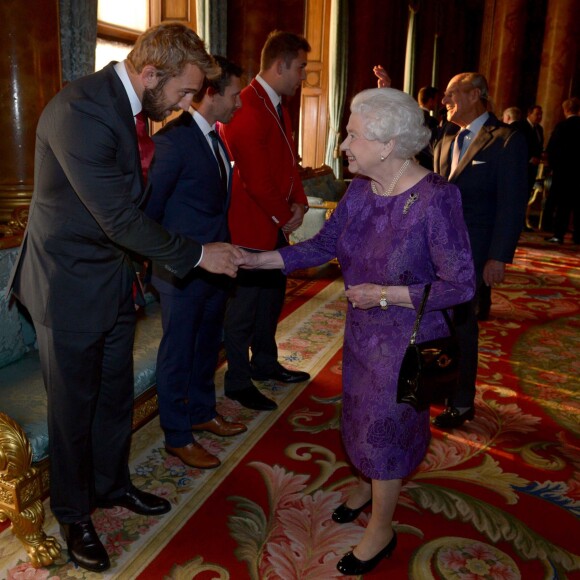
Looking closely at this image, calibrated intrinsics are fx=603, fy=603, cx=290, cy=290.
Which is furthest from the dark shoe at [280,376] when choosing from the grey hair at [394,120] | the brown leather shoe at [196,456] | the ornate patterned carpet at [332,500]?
the grey hair at [394,120]

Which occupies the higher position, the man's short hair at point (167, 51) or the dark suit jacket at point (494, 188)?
the man's short hair at point (167, 51)

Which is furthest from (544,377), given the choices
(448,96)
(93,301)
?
(93,301)

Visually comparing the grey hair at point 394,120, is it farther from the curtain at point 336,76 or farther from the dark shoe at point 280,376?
the curtain at point 336,76

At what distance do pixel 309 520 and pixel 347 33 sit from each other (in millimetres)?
8885

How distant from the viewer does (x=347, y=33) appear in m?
9.65

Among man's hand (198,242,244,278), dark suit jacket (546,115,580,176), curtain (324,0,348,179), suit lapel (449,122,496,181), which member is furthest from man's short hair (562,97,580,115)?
man's hand (198,242,244,278)

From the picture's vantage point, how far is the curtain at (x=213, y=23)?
17.9 feet

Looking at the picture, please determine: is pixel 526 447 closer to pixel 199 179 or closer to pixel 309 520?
pixel 309 520

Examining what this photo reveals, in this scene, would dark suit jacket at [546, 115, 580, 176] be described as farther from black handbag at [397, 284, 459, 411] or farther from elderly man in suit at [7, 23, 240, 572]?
elderly man in suit at [7, 23, 240, 572]

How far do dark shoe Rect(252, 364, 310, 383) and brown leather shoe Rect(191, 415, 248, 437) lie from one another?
0.67 metres

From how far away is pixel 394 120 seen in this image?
1811 mm

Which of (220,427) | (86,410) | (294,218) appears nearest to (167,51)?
(86,410)

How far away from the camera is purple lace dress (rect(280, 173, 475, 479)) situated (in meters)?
1.80

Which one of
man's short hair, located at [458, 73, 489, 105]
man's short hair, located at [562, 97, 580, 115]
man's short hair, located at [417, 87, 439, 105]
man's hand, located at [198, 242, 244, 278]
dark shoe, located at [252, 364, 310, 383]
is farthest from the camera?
man's short hair, located at [562, 97, 580, 115]
